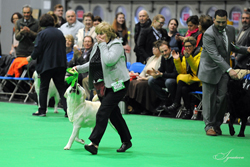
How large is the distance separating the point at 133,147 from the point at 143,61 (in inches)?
206

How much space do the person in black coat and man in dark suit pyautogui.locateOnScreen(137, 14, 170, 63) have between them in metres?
2.29

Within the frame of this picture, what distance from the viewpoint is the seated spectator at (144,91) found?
9.84m

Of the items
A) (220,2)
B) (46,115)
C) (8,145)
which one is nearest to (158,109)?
(46,115)

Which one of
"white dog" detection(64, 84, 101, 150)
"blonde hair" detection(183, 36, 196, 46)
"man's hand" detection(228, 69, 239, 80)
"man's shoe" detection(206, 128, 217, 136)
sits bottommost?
"man's shoe" detection(206, 128, 217, 136)

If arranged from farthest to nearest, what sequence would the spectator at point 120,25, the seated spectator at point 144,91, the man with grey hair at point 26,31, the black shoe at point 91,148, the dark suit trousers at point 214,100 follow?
the man with grey hair at point 26,31, the spectator at point 120,25, the seated spectator at point 144,91, the dark suit trousers at point 214,100, the black shoe at point 91,148

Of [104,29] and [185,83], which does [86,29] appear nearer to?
[185,83]

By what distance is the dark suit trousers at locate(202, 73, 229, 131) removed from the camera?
278 inches

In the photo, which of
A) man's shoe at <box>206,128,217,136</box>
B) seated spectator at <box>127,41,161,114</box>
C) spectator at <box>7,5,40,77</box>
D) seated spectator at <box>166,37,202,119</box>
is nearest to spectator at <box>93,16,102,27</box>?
spectator at <box>7,5,40,77</box>

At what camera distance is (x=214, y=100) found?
23.3 ft

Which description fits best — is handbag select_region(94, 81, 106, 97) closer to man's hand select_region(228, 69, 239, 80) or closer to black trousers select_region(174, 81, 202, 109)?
man's hand select_region(228, 69, 239, 80)

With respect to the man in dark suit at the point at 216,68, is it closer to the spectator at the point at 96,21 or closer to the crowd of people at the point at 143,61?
the crowd of people at the point at 143,61

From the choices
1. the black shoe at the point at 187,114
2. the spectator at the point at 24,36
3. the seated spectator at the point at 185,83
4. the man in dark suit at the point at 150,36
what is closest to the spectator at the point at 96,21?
the man in dark suit at the point at 150,36

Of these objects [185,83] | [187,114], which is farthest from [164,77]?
[187,114]

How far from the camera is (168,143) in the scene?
614cm
